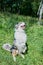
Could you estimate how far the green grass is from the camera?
943 cm

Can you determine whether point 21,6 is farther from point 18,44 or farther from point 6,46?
point 18,44

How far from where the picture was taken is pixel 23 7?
16828 mm

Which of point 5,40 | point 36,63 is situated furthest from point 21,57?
point 5,40

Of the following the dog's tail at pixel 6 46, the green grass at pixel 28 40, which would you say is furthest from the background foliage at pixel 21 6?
the dog's tail at pixel 6 46

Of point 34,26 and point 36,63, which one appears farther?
point 34,26

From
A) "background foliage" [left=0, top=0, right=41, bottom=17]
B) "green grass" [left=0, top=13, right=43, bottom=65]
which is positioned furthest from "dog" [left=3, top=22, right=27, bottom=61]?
"background foliage" [left=0, top=0, right=41, bottom=17]

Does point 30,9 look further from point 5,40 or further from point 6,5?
point 5,40

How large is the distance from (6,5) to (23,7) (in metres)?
1.04

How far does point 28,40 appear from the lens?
36.1 ft

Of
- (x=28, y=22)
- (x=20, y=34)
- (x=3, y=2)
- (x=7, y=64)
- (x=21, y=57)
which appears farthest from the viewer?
(x=3, y=2)

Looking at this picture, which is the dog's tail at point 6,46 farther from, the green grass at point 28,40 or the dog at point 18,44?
the green grass at point 28,40

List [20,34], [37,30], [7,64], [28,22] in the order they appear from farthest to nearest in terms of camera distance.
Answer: [28,22]
[37,30]
[20,34]
[7,64]

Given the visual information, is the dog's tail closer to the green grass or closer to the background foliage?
the green grass

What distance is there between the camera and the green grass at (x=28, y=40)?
30.9 feet
